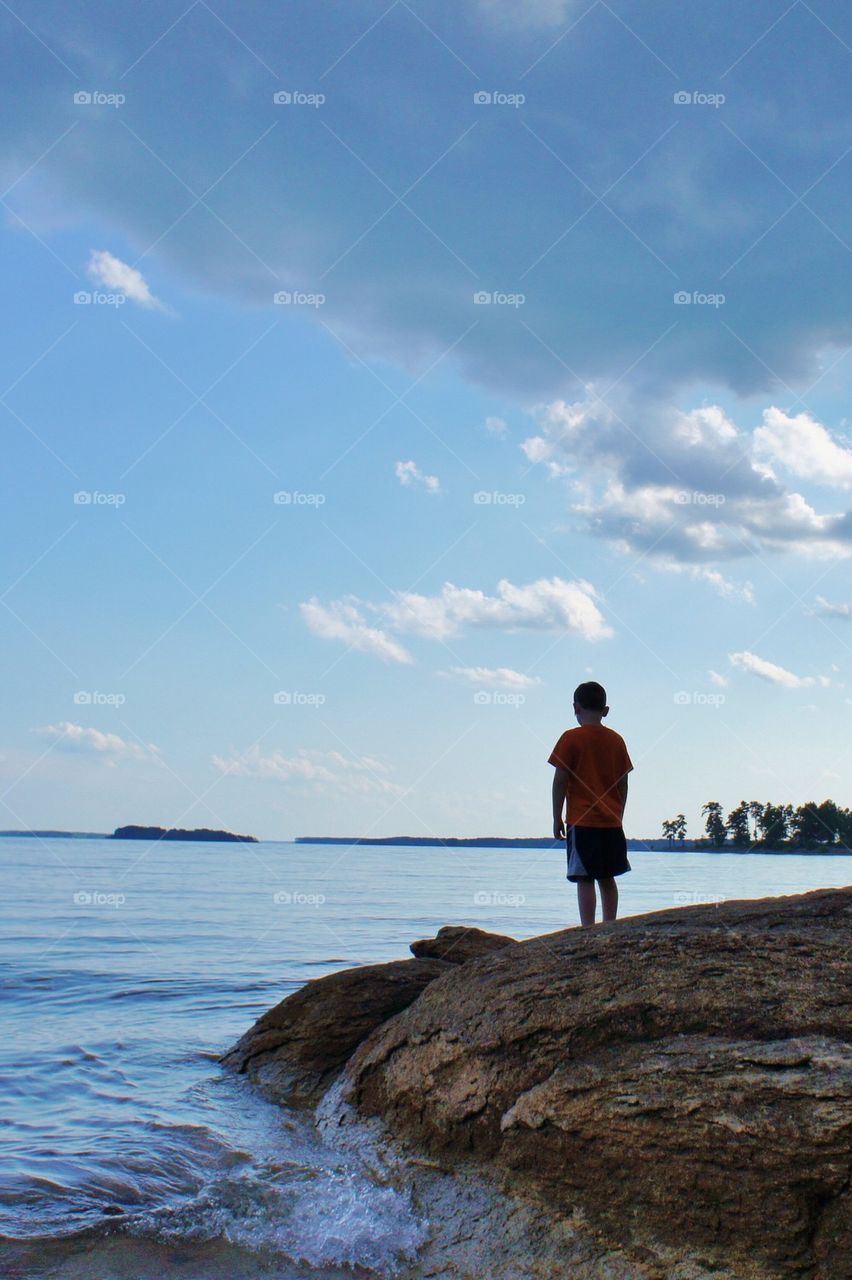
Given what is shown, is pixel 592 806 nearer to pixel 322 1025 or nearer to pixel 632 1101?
pixel 322 1025

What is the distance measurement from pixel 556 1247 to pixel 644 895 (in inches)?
1190

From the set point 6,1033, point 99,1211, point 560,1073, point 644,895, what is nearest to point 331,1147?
point 99,1211

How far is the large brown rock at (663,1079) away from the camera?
4.09 m

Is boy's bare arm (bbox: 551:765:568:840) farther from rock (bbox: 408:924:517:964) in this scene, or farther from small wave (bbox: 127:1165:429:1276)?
small wave (bbox: 127:1165:429:1276)

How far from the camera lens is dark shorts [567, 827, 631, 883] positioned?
844 cm

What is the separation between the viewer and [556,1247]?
440cm

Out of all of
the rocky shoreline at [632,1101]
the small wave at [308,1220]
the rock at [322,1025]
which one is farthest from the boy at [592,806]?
the small wave at [308,1220]

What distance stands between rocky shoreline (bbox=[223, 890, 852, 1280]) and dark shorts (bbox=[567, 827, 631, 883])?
1.74 metres

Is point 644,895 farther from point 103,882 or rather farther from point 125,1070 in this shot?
point 125,1070

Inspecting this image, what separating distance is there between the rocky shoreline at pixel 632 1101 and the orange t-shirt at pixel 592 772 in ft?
6.19

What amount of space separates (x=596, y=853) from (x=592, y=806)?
41 centimetres

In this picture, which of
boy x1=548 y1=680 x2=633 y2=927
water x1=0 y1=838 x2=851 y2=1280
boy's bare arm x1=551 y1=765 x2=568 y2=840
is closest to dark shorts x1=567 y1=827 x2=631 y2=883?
boy x1=548 y1=680 x2=633 y2=927

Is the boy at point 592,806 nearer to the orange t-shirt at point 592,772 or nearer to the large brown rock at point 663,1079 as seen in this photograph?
the orange t-shirt at point 592,772

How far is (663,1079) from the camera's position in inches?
180
